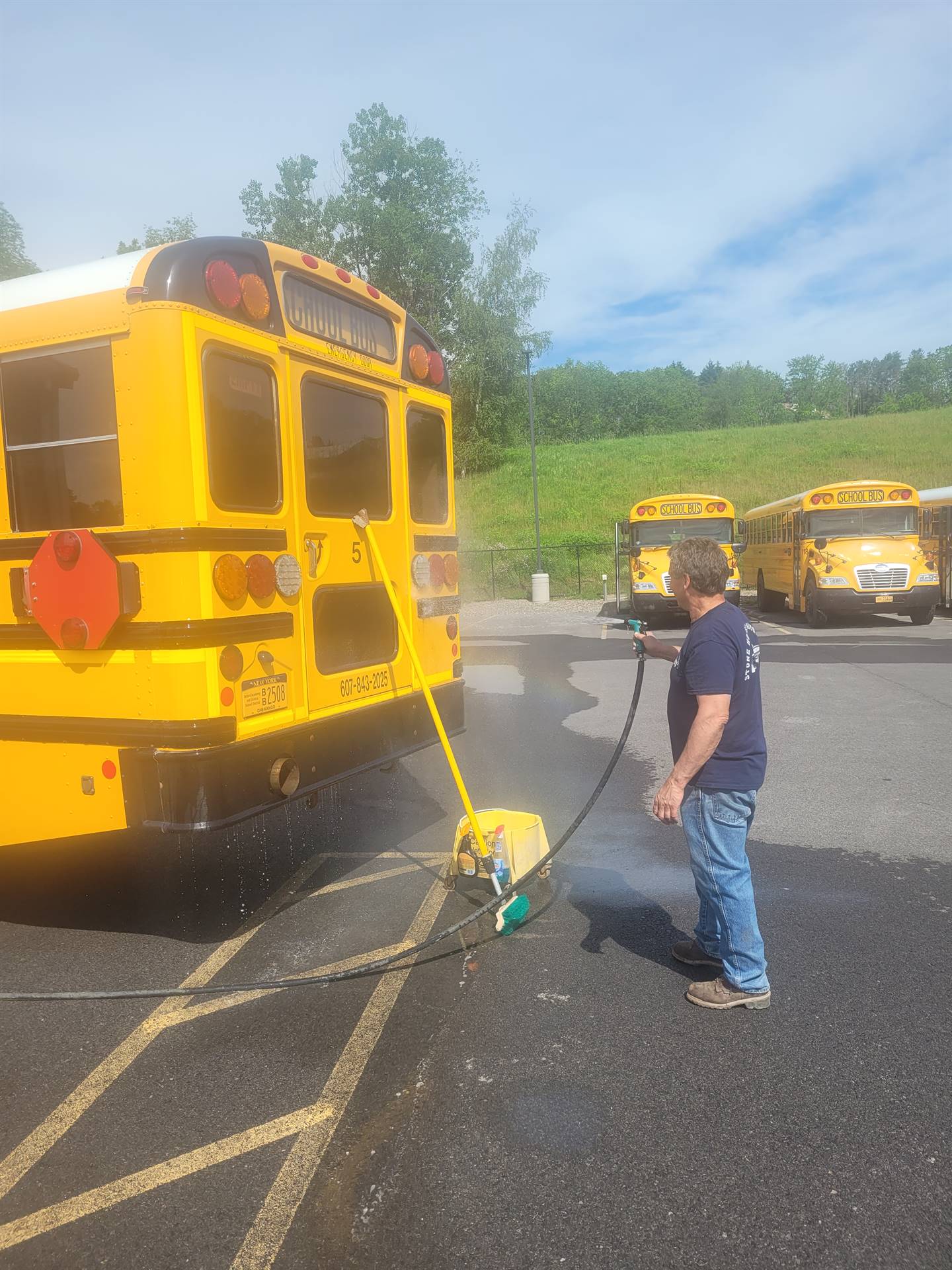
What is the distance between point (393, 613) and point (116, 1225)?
3.32m

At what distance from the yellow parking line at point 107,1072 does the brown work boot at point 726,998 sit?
2.00 meters

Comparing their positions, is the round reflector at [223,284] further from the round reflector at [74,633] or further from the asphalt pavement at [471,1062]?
the asphalt pavement at [471,1062]

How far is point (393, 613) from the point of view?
5312 mm

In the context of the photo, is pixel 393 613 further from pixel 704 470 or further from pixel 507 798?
pixel 704 470

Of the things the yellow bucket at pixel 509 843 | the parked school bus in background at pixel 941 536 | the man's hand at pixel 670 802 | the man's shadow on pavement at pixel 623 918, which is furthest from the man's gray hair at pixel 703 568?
the parked school bus in background at pixel 941 536

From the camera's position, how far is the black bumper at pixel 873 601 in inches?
687

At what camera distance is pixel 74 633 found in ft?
12.8

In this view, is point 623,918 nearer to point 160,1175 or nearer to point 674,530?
point 160,1175

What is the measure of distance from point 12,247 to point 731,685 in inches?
2052

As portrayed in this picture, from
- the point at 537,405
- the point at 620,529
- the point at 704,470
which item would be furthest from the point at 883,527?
the point at 537,405

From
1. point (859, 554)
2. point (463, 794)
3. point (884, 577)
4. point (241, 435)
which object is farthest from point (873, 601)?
point (241, 435)

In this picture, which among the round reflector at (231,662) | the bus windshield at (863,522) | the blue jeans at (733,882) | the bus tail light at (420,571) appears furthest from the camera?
the bus windshield at (863,522)

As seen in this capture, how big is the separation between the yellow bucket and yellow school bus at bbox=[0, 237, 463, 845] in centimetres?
75

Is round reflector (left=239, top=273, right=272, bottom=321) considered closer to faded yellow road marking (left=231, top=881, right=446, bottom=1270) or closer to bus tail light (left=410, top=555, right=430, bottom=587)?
bus tail light (left=410, top=555, right=430, bottom=587)
